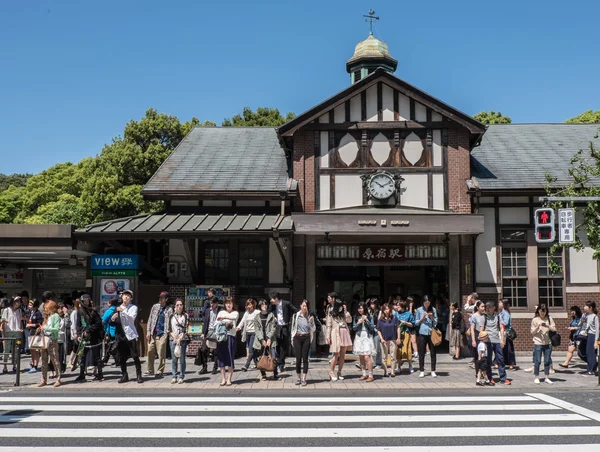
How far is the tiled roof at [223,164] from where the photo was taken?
699 inches

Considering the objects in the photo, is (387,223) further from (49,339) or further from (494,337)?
(49,339)

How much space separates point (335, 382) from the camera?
12.4 meters

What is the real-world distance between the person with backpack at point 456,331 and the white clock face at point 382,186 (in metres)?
3.81

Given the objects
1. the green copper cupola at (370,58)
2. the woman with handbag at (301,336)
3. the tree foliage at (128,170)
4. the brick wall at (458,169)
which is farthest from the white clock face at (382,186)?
the tree foliage at (128,170)

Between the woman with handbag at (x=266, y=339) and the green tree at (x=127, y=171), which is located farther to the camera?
the green tree at (x=127, y=171)

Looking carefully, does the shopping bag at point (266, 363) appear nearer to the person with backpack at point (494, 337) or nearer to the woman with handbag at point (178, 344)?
the woman with handbag at point (178, 344)

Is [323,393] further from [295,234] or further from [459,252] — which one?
[459,252]
